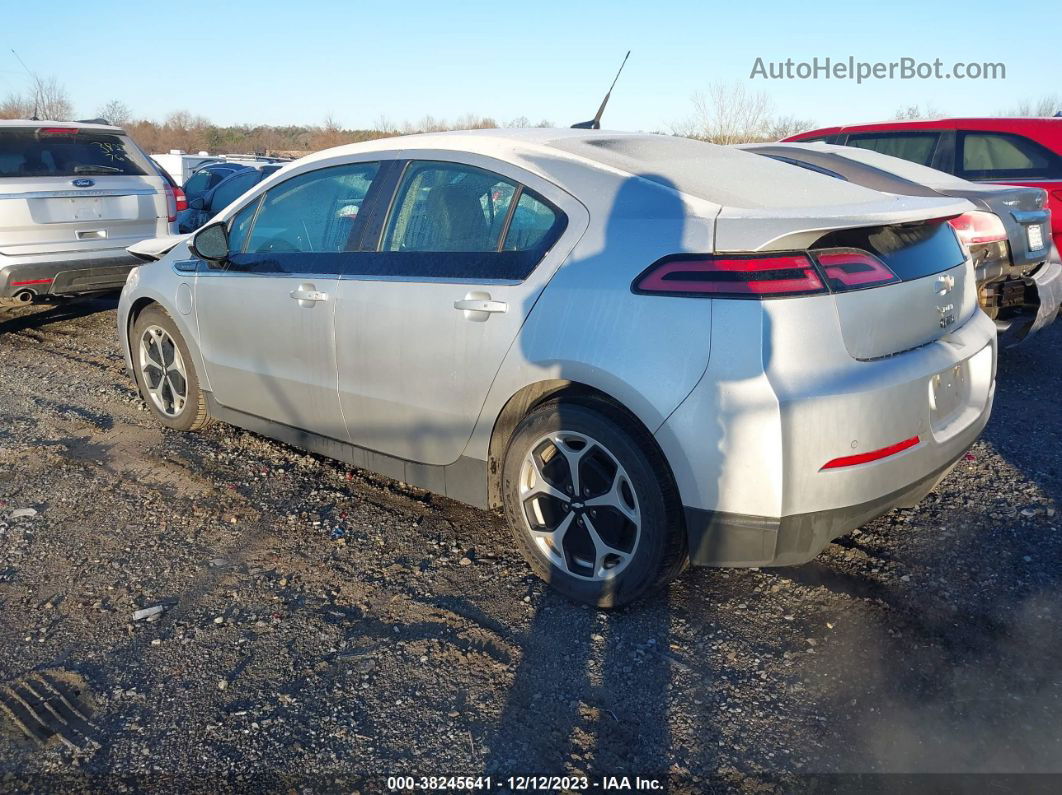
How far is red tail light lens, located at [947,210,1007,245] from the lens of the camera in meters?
5.61

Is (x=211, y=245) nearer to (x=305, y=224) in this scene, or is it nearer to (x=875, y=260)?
(x=305, y=224)

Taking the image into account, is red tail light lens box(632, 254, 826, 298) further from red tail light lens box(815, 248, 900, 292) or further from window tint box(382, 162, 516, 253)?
window tint box(382, 162, 516, 253)

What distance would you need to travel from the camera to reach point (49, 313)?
9.34 meters

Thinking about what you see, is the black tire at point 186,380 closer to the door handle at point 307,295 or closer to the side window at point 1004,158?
the door handle at point 307,295

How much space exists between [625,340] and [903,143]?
6462 millimetres

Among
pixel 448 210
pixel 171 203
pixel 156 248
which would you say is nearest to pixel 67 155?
pixel 171 203

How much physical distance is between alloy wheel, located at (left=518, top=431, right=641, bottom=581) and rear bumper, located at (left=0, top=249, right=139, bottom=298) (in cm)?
575

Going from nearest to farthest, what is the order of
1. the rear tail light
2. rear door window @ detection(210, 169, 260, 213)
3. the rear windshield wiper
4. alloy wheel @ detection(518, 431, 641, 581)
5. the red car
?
1. alloy wheel @ detection(518, 431, 641, 581)
2. the red car
3. the rear windshield wiper
4. the rear tail light
5. rear door window @ detection(210, 169, 260, 213)

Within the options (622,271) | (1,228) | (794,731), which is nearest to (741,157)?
(622,271)

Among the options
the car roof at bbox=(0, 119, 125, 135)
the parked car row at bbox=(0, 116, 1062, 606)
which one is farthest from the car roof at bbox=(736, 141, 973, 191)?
the car roof at bbox=(0, 119, 125, 135)

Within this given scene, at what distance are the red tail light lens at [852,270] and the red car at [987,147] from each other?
513cm

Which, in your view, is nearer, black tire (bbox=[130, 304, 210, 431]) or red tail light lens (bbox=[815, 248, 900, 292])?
red tail light lens (bbox=[815, 248, 900, 292])

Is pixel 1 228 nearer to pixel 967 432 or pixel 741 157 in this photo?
pixel 741 157

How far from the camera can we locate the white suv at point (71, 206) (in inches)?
285
